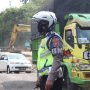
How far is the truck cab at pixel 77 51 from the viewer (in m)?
11.5

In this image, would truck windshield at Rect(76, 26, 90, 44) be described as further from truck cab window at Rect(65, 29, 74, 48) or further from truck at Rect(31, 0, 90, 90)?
truck cab window at Rect(65, 29, 74, 48)

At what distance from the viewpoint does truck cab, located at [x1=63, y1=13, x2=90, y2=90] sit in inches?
454

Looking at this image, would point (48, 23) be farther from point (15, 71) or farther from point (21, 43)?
point (21, 43)

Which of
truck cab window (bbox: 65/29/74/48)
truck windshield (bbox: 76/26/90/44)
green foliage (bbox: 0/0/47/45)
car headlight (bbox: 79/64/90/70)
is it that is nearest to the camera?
car headlight (bbox: 79/64/90/70)

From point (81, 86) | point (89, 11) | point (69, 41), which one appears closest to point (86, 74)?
point (81, 86)

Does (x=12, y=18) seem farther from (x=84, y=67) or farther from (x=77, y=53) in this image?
(x=84, y=67)

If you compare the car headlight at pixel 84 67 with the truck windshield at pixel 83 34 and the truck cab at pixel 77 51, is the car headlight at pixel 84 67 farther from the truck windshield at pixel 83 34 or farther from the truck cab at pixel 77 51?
the truck windshield at pixel 83 34

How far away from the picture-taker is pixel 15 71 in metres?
27.1

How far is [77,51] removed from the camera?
38.6ft

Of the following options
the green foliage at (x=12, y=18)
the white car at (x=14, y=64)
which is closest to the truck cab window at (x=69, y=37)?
the white car at (x=14, y=64)

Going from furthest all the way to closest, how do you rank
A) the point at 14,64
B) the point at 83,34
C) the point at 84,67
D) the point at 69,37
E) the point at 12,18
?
the point at 12,18 → the point at 14,64 → the point at 69,37 → the point at 83,34 → the point at 84,67

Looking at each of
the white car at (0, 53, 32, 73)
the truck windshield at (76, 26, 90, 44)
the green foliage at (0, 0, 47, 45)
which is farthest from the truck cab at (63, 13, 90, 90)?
the green foliage at (0, 0, 47, 45)

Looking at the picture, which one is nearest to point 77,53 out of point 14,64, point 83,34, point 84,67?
point 84,67

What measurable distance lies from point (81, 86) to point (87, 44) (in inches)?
45.1
